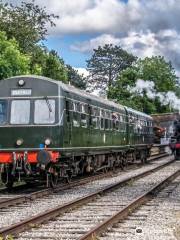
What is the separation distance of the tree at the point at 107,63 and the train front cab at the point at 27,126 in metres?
99.9

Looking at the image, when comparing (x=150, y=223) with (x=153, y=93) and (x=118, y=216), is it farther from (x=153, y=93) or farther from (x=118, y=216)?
(x=153, y=93)

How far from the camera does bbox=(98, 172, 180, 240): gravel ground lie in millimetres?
10234

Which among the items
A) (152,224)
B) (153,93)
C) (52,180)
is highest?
(153,93)

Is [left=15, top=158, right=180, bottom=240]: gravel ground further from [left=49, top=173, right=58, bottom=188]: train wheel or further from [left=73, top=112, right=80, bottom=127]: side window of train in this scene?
[left=73, top=112, right=80, bottom=127]: side window of train

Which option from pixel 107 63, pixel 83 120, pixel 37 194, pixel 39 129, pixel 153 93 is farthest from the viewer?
pixel 107 63

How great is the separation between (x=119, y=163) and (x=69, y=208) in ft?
52.6

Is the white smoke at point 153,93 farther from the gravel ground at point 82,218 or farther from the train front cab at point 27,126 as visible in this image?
the gravel ground at point 82,218

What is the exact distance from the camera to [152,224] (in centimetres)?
1155

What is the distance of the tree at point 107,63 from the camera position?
389ft

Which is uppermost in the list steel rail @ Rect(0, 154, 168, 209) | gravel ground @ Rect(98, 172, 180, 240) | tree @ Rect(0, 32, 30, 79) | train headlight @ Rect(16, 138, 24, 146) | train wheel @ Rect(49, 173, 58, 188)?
tree @ Rect(0, 32, 30, 79)

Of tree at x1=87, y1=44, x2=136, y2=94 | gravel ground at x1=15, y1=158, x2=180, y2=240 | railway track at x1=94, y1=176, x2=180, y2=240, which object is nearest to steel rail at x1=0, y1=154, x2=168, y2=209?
gravel ground at x1=15, y1=158, x2=180, y2=240

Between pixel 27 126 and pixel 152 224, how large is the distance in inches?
294

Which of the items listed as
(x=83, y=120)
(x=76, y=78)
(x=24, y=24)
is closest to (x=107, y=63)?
(x=76, y=78)

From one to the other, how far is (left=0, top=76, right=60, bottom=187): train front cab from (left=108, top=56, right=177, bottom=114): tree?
60.8 metres
